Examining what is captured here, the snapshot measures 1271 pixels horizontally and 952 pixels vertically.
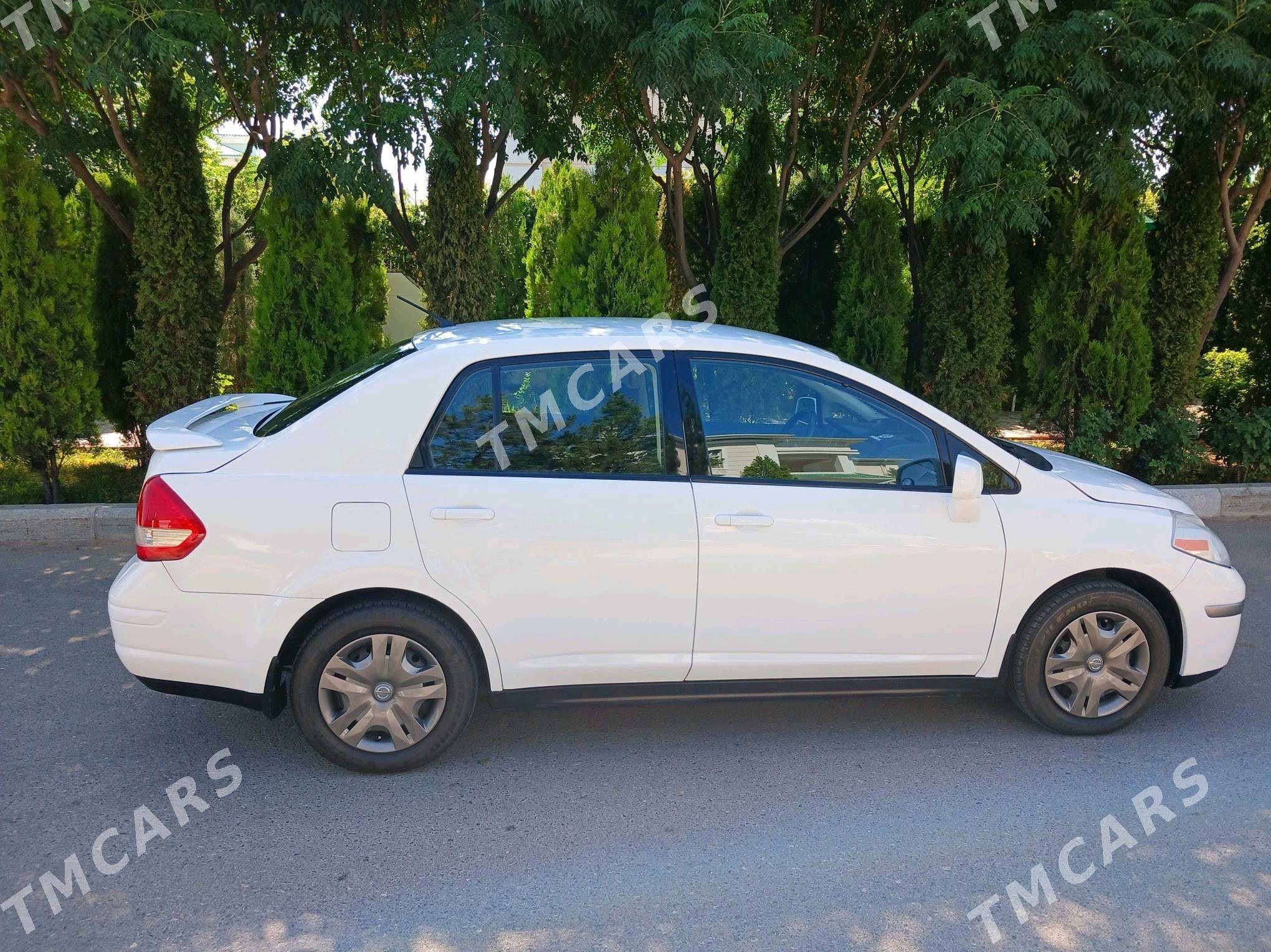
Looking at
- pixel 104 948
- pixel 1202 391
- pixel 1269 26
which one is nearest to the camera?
pixel 104 948

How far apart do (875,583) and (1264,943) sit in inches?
64.2

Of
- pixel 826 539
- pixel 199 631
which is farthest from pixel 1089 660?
pixel 199 631

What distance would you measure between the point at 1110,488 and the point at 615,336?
2157mm

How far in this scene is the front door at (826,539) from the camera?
3.86m

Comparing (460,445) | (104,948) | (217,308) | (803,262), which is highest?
(803,262)

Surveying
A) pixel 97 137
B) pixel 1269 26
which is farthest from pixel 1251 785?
pixel 97 137

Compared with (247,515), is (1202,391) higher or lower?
higher

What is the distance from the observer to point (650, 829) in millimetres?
3598

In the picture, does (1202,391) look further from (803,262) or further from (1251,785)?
(1251,785)

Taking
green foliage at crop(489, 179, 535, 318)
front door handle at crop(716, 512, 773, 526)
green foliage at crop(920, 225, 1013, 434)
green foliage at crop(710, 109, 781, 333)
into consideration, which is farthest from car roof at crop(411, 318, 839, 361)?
green foliage at crop(489, 179, 535, 318)

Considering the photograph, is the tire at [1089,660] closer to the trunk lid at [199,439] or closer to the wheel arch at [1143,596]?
the wheel arch at [1143,596]

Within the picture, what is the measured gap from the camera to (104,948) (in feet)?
9.63
